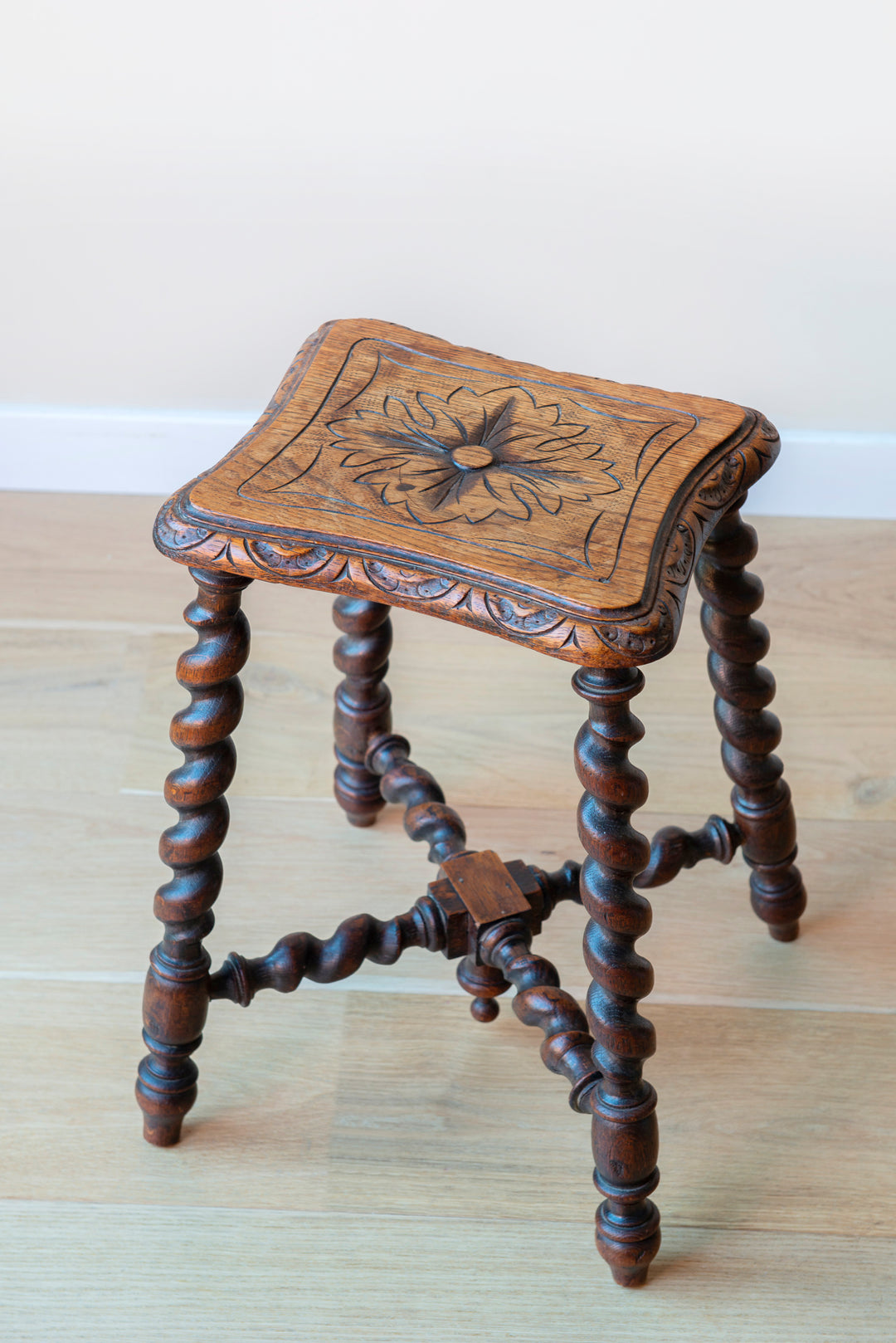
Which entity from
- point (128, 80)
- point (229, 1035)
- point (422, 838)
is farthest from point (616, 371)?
point (229, 1035)

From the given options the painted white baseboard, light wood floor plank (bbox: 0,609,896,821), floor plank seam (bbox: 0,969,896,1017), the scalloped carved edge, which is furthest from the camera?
the painted white baseboard

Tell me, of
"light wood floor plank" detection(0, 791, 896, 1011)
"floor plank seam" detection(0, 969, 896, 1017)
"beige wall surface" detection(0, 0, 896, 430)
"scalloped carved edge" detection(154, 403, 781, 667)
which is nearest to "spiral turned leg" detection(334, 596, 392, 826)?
"light wood floor plank" detection(0, 791, 896, 1011)

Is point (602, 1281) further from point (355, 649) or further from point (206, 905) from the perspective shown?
point (355, 649)

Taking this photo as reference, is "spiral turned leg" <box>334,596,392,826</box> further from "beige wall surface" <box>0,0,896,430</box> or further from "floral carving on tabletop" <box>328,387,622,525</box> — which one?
"beige wall surface" <box>0,0,896,430</box>

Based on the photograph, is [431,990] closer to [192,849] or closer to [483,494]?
[192,849]

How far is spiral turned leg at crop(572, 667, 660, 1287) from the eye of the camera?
75 cm

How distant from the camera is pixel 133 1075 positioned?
39.4 inches

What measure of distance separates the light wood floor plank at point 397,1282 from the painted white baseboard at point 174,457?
2.95 feet

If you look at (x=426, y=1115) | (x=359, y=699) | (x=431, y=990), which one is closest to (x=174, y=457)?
(x=359, y=699)

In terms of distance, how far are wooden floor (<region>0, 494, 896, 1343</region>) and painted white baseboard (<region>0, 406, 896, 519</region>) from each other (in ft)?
0.71

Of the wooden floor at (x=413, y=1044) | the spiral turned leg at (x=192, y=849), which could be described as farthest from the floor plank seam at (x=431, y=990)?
the spiral turned leg at (x=192, y=849)

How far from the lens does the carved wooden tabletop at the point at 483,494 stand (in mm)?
717

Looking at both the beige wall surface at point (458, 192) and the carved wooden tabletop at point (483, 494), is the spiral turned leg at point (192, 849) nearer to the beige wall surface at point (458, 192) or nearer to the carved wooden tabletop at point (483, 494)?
the carved wooden tabletop at point (483, 494)

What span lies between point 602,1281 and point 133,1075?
36 centimetres
